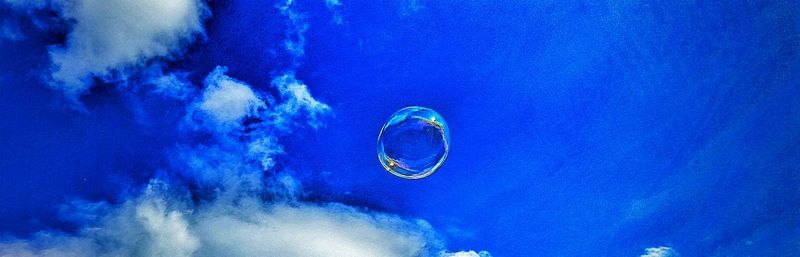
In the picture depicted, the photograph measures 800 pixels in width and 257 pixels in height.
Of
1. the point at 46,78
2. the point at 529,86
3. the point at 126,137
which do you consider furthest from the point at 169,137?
the point at 529,86

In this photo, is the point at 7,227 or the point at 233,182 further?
the point at 233,182

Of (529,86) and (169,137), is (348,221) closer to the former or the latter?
(169,137)

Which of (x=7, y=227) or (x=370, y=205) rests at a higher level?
(x=370, y=205)

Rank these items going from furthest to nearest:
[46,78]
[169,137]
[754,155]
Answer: [754,155], [169,137], [46,78]

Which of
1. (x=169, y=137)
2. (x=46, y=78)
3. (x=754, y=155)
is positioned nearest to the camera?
(x=46, y=78)

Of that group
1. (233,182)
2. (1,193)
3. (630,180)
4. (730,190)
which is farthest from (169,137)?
(730,190)

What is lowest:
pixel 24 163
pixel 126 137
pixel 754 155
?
pixel 24 163

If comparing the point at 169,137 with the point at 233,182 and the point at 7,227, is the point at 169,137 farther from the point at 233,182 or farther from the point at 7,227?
the point at 7,227
